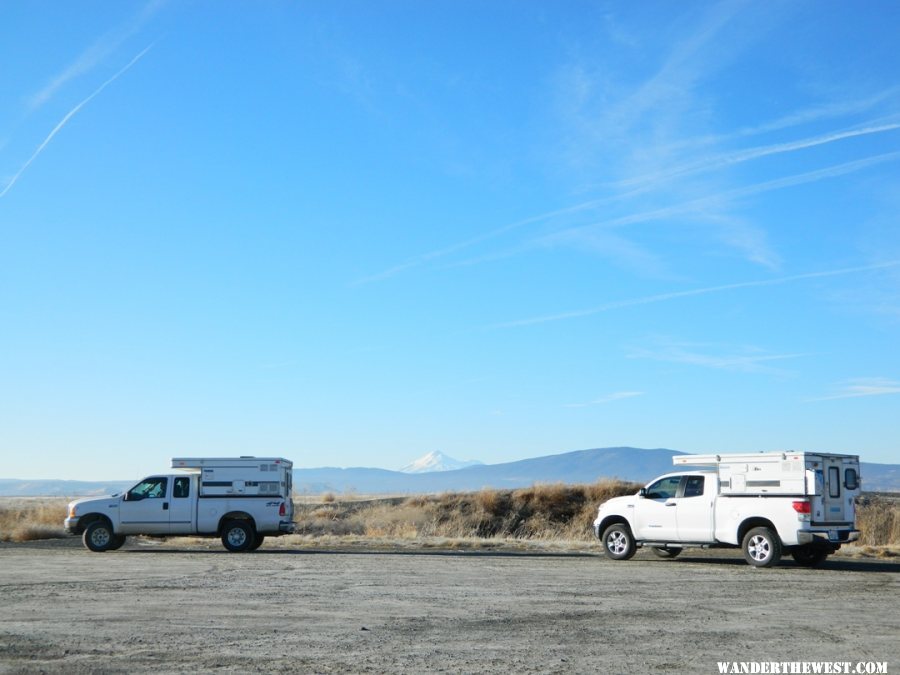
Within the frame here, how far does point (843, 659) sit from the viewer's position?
10.6 metres

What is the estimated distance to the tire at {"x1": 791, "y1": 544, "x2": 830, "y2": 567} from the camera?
2153 cm

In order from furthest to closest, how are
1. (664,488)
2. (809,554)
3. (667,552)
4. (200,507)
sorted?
(200,507) < (667,552) < (664,488) < (809,554)

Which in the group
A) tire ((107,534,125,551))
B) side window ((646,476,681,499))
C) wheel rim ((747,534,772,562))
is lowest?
tire ((107,534,125,551))

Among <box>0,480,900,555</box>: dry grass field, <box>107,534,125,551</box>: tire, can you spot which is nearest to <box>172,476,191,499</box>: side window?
<box>107,534,125,551</box>: tire

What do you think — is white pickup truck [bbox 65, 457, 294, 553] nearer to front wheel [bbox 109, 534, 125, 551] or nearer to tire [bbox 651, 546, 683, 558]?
front wheel [bbox 109, 534, 125, 551]

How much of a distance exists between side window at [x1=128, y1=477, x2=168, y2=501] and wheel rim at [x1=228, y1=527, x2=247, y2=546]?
6.45ft

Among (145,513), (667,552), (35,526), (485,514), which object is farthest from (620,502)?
(35,526)

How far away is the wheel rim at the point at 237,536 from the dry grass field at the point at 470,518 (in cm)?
573

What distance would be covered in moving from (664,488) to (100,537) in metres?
14.0

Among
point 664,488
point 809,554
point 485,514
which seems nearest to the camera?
point 809,554

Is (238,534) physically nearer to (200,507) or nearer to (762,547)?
(200,507)

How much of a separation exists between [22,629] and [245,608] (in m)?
3.09

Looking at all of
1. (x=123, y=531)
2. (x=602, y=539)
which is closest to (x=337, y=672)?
(x=602, y=539)

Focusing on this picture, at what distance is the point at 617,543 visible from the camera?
23344 millimetres
